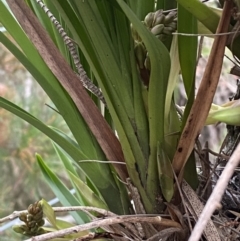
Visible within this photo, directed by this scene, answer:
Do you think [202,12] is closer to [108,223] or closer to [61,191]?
[108,223]

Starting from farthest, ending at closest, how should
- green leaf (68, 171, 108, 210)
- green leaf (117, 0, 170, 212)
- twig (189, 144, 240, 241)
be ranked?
1. green leaf (68, 171, 108, 210)
2. green leaf (117, 0, 170, 212)
3. twig (189, 144, 240, 241)

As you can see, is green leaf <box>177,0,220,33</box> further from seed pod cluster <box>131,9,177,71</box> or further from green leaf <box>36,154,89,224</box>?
green leaf <box>36,154,89,224</box>

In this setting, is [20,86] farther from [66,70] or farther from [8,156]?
[66,70]

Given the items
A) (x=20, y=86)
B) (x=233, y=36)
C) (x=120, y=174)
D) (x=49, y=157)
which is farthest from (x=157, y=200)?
(x=20, y=86)

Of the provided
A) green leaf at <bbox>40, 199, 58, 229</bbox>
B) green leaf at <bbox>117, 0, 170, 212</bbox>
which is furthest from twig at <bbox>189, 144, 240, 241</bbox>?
green leaf at <bbox>40, 199, 58, 229</bbox>

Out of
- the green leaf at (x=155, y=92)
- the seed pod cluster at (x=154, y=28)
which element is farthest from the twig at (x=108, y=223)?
the seed pod cluster at (x=154, y=28)

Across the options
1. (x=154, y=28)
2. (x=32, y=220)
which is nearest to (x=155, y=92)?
(x=154, y=28)
